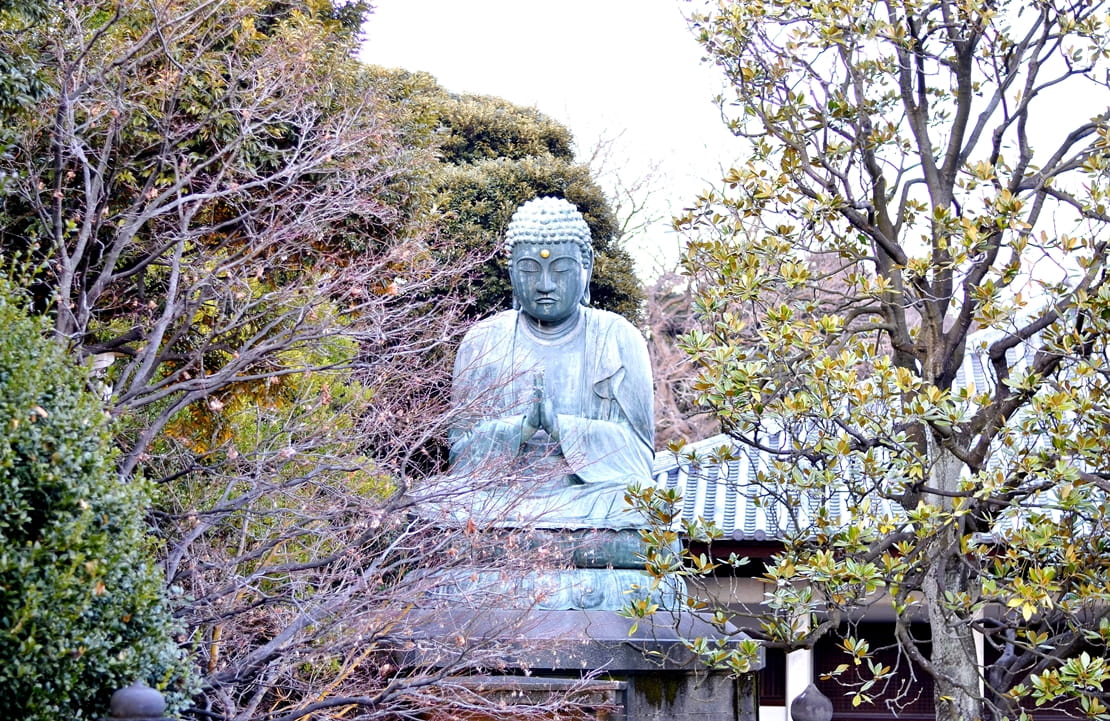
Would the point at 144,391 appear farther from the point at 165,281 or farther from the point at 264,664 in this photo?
the point at 165,281

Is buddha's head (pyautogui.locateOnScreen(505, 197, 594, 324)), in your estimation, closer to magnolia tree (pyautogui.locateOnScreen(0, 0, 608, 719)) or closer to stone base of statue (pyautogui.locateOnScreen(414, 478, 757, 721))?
magnolia tree (pyautogui.locateOnScreen(0, 0, 608, 719))

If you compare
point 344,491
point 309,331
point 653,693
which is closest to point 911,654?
point 653,693

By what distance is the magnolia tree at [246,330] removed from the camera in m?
5.31

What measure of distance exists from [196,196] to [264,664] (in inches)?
84.7

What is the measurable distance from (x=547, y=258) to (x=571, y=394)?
856 mm

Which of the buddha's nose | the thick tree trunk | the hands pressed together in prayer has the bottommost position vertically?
the thick tree trunk

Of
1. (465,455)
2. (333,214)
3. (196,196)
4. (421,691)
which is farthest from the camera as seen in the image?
(465,455)

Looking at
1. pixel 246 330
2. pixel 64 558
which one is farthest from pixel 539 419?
pixel 64 558

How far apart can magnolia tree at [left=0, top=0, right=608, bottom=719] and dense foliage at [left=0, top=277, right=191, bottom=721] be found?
0.23 m

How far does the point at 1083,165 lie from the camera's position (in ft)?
18.7

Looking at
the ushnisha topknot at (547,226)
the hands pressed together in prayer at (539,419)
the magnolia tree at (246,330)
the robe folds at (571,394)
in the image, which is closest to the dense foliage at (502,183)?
the ushnisha topknot at (547,226)

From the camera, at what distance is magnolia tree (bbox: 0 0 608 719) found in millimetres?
5309

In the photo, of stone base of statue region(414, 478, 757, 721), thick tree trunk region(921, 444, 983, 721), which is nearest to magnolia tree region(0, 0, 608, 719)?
stone base of statue region(414, 478, 757, 721)

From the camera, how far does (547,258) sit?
7.59 meters
